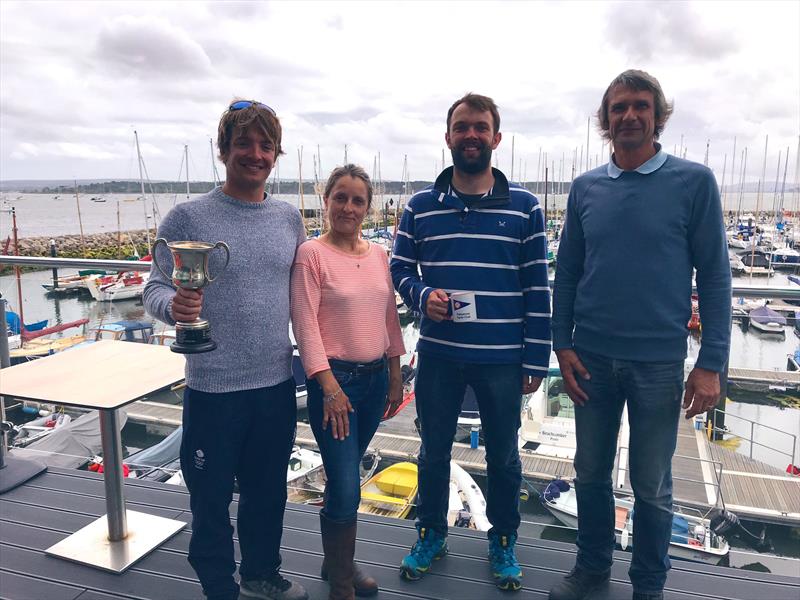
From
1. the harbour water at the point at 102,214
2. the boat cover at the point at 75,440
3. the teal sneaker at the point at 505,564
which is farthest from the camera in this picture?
the harbour water at the point at 102,214

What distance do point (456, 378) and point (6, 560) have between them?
1.91m

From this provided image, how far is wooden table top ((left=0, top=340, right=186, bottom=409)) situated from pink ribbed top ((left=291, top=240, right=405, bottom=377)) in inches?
24.2

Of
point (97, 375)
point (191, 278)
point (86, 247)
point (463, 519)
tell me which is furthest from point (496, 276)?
point (86, 247)

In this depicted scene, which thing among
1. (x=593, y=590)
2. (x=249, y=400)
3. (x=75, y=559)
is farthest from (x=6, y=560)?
(x=593, y=590)

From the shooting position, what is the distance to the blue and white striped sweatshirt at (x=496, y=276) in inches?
75.1

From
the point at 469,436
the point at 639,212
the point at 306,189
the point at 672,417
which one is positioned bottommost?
the point at 469,436

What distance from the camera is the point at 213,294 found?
1685mm

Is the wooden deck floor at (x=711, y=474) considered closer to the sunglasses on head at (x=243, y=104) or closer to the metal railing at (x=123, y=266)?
the metal railing at (x=123, y=266)

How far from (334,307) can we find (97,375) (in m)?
1.02

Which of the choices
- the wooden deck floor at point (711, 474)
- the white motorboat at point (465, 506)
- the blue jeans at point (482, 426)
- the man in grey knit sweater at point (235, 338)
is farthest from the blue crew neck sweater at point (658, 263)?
the wooden deck floor at point (711, 474)

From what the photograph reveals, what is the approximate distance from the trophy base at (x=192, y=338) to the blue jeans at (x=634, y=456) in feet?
4.10

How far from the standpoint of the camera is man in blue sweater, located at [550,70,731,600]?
1736 mm

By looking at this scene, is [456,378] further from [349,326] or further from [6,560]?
[6,560]

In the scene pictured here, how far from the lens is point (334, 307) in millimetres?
1766
